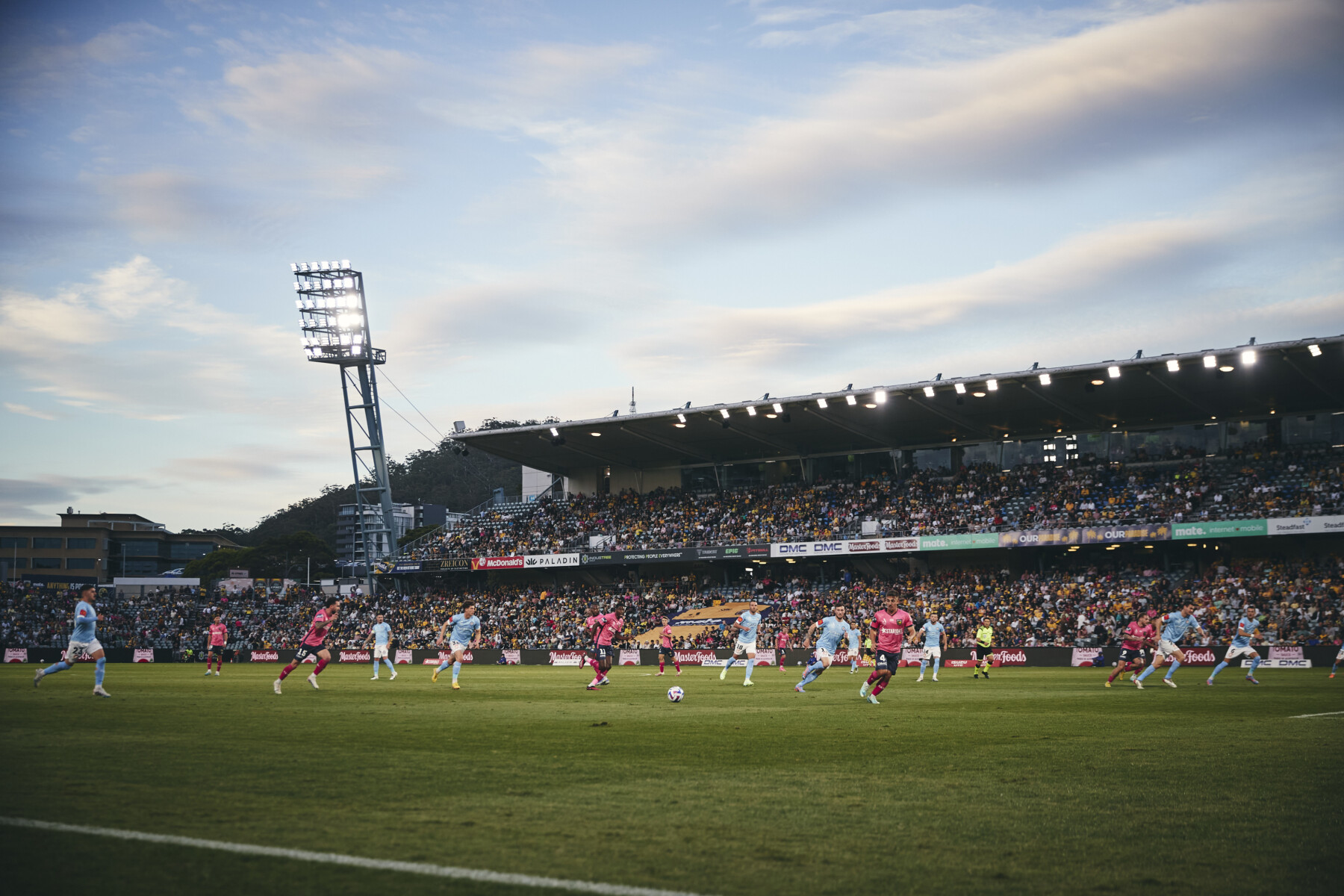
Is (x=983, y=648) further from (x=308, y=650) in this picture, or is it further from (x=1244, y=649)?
(x=308, y=650)

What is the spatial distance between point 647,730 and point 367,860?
9199 mm

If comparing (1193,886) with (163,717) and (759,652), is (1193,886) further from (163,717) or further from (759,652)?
(759,652)

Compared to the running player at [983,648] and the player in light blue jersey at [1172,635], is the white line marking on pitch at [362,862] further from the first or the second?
the running player at [983,648]

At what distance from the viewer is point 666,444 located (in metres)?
64.8

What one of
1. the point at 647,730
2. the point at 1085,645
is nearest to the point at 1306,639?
the point at 1085,645

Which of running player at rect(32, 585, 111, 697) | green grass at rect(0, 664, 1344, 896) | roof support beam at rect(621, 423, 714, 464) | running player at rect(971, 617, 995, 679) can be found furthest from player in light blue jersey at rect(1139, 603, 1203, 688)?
roof support beam at rect(621, 423, 714, 464)

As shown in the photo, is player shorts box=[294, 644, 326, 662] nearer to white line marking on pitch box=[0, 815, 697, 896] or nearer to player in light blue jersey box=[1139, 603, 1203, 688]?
white line marking on pitch box=[0, 815, 697, 896]

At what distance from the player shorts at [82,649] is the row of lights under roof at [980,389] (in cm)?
3748

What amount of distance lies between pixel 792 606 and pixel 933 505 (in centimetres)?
961

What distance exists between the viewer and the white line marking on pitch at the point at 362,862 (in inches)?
233

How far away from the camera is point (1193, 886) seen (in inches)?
247

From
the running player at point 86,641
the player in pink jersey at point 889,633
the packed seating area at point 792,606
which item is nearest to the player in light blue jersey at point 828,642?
the player in pink jersey at point 889,633

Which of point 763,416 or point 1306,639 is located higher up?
point 763,416

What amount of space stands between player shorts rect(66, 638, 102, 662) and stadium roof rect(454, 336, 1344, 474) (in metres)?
37.4
